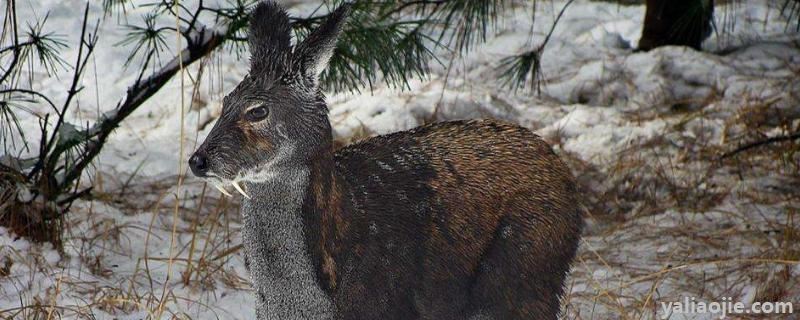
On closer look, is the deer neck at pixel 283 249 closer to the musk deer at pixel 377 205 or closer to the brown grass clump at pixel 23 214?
the musk deer at pixel 377 205

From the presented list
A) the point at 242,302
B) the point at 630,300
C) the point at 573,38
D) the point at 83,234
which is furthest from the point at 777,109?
the point at 83,234

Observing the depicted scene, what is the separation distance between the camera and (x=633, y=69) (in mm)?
6195

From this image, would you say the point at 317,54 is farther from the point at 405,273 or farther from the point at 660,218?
the point at 660,218

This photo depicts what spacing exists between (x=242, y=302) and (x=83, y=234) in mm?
749

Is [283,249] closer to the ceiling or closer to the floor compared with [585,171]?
closer to the ceiling

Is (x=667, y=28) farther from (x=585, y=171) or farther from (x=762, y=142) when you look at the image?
(x=762, y=142)

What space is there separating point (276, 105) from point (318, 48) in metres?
0.16

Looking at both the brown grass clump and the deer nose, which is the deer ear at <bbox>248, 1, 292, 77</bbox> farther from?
the brown grass clump

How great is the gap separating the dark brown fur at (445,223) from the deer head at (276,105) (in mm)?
77

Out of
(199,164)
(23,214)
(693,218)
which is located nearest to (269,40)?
(199,164)

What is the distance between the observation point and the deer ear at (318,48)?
7.88 ft

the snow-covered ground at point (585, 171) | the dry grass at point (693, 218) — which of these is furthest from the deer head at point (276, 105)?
the dry grass at point (693, 218)

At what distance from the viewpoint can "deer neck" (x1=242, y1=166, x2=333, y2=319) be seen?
7.97 feet

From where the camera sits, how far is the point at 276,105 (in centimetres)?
239
